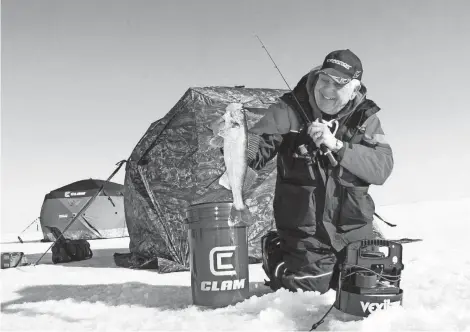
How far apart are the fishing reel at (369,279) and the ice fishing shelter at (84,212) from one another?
11.1 metres

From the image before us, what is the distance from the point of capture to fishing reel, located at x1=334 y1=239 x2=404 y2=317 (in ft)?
10.1

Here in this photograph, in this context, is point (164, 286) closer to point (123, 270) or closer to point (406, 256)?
point (123, 270)

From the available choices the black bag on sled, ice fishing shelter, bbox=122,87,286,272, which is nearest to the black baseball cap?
ice fishing shelter, bbox=122,87,286,272

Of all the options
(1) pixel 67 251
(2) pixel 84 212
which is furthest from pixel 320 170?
(2) pixel 84 212

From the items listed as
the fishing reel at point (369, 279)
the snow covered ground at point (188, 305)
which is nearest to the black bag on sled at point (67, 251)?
the snow covered ground at point (188, 305)

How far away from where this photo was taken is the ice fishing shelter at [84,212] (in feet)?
44.0

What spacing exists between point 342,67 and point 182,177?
10.9 feet

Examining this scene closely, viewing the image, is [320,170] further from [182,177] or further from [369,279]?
[182,177]

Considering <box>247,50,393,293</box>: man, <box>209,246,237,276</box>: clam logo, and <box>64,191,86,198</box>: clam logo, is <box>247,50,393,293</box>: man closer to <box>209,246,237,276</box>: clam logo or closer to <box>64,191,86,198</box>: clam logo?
<box>209,246,237,276</box>: clam logo

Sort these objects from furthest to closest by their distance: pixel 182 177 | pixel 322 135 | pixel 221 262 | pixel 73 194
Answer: pixel 73 194 < pixel 182 177 < pixel 221 262 < pixel 322 135

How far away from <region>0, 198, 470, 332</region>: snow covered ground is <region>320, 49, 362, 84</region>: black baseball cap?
1.61 meters

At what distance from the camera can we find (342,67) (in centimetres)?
379

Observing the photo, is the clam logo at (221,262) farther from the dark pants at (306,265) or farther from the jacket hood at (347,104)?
the jacket hood at (347,104)

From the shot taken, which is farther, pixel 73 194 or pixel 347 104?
pixel 73 194
